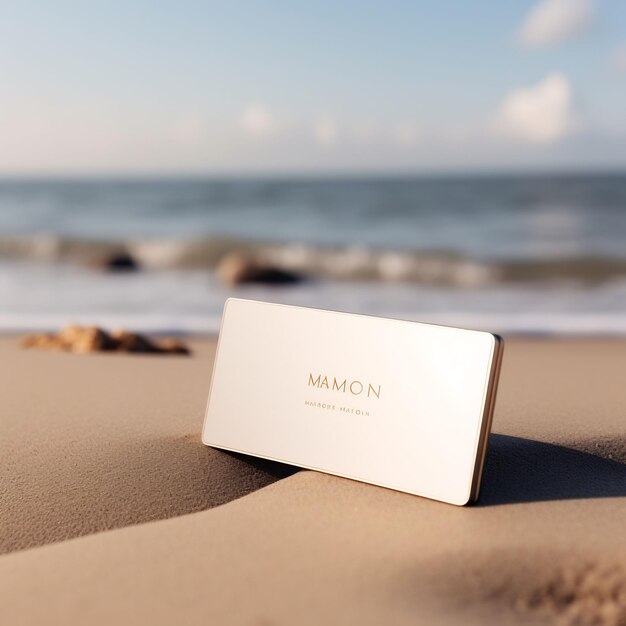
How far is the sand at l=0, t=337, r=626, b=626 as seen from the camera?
1.10 m

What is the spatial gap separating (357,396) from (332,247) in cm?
880

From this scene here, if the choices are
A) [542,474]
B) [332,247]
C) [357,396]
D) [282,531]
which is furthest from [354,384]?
[332,247]

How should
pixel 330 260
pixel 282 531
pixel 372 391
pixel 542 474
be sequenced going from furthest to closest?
pixel 330 260 → pixel 542 474 → pixel 372 391 → pixel 282 531

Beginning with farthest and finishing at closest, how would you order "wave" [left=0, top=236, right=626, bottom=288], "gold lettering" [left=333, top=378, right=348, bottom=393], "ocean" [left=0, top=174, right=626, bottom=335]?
"wave" [left=0, top=236, right=626, bottom=288] → "ocean" [left=0, top=174, right=626, bottom=335] → "gold lettering" [left=333, top=378, right=348, bottom=393]

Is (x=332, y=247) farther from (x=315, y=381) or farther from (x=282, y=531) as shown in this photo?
(x=282, y=531)

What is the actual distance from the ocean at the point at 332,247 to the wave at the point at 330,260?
0.03m

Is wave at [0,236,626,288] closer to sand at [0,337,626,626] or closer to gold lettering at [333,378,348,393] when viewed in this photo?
sand at [0,337,626,626]

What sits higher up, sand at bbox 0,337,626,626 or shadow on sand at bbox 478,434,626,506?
shadow on sand at bbox 478,434,626,506

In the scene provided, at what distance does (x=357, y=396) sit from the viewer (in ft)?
4.89

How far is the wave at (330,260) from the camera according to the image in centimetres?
833

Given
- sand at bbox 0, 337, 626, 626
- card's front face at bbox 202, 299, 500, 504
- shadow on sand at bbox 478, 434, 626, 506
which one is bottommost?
sand at bbox 0, 337, 626, 626

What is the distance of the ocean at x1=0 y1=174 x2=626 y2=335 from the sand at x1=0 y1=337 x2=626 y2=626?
270cm

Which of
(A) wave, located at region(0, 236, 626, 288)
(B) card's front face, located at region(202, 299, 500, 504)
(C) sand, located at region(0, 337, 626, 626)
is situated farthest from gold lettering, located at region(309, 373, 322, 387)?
(A) wave, located at region(0, 236, 626, 288)

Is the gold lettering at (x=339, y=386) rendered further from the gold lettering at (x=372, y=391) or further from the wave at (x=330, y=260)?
the wave at (x=330, y=260)
